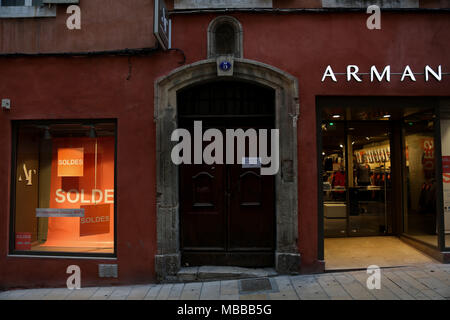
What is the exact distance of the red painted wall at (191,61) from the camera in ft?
18.7

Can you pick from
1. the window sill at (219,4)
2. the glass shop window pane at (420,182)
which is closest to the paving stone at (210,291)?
the glass shop window pane at (420,182)

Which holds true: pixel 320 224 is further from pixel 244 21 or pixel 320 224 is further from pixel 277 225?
pixel 244 21

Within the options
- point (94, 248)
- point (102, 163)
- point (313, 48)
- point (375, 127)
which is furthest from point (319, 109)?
point (94, 248)

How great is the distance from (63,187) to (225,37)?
4206mm

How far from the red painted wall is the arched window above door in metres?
0.11

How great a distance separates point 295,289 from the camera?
5.04 m

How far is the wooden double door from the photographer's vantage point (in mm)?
5930

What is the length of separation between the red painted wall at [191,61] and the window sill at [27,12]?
0.98 m

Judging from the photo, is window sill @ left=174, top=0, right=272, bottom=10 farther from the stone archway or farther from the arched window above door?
the stone archway

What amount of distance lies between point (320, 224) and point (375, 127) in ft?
11.3

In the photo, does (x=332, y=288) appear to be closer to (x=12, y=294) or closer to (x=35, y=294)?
(x=35, y=294)

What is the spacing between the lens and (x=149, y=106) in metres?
5.79

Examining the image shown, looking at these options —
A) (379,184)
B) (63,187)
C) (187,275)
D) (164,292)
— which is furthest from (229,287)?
(379,184)

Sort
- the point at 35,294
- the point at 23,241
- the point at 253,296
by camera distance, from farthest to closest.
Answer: the point at 23,241 → the point at 35,294 → the point at 253,296
